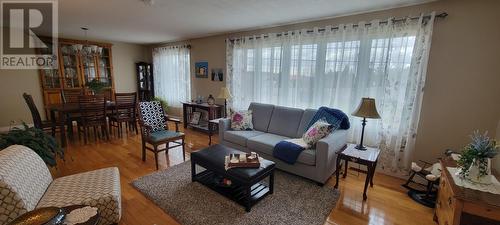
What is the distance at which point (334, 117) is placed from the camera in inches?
117

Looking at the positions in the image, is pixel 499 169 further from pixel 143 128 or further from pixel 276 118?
pixel 143 128

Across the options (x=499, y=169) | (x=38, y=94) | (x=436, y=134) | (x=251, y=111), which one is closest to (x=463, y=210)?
(x=499, y=169)

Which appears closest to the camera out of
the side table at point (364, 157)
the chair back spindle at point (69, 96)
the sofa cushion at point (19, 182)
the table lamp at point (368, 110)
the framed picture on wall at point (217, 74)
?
the sofa cushion at point (19, 182)

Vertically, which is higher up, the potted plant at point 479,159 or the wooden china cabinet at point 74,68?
the wooden china cabinet at point 74,68

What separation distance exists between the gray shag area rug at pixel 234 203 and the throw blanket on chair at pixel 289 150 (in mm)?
289

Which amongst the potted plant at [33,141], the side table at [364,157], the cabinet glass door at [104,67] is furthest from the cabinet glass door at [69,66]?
the side table at [364,157]

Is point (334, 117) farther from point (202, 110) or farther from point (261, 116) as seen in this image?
point (202, 110)

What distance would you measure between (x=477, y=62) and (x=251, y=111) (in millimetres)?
2834

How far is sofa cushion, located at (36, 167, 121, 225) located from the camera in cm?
165

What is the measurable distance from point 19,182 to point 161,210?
1.08 m

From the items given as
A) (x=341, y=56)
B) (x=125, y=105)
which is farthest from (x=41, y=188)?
(x=341, y=56)

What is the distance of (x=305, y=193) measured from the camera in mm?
Answer: 2473

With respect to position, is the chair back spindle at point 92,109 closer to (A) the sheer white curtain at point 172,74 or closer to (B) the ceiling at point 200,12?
(B) the ceiling at point 200,12

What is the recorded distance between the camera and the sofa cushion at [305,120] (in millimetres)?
3209
